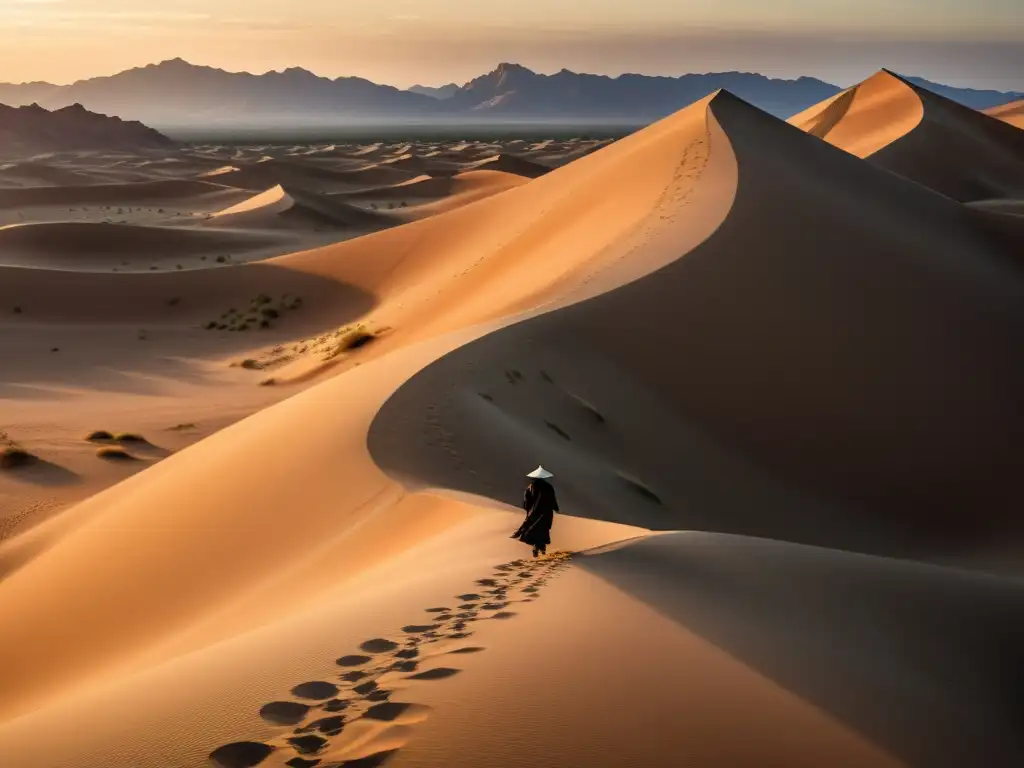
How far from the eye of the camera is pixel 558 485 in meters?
10.0

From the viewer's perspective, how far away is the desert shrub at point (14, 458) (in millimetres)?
14867

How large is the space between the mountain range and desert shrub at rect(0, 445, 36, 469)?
395 feet

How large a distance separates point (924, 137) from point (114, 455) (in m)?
48.0

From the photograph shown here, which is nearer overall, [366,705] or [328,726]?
[328,726]

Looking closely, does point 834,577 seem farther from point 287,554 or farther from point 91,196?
point 91,196

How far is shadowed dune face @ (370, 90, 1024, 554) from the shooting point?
37.8 feet

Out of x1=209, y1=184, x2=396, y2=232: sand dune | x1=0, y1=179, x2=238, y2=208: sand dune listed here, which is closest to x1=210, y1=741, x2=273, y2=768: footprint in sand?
x1=209, y1=184, x2=396, y2=232: sand dune

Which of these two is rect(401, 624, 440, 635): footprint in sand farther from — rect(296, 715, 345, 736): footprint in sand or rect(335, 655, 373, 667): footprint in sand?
rect(296, 715, 345, 736): footprint in sand

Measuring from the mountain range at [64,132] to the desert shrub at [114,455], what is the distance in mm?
120504

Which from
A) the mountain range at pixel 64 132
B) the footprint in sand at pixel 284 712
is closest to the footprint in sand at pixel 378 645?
the footprint in sand at pixel 284 712

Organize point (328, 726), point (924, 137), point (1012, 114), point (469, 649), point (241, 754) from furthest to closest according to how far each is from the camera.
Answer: point (1012, 114), point (924, 137), point (469, 649), point (328, 726), point (241, 754)

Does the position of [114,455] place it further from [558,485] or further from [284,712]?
Answer: [284,712]

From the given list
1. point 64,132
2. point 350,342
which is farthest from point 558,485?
point 64,132

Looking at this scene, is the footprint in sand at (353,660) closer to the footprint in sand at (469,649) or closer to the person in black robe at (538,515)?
the footprint in sand at (469,649)
